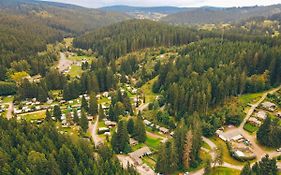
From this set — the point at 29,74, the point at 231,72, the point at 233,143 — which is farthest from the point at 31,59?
the point at 233,143

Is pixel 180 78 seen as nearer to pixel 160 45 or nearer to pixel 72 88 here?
pixel 72 88

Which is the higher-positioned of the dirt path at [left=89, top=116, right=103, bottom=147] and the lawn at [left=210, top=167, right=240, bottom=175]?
the lawn at [left=210, top=167, right=240, bottom=175]

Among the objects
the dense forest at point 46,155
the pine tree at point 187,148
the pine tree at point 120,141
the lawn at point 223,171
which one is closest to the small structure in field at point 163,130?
the pine tree at point 120,141

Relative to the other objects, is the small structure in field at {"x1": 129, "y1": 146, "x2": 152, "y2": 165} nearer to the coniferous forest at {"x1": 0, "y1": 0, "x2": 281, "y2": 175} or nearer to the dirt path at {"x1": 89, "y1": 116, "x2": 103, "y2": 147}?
the coniferous forest at {"x1": 0, "y1": 0, "x2": 281, "y2": 175}

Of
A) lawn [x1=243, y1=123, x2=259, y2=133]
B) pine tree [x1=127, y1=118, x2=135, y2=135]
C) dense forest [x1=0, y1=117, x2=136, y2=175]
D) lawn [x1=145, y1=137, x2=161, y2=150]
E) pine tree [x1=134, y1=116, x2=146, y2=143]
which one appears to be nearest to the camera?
dense forest [x1=0, y1=117, x2=136, y2=175]

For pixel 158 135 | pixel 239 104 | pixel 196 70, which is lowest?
pixel 158 135

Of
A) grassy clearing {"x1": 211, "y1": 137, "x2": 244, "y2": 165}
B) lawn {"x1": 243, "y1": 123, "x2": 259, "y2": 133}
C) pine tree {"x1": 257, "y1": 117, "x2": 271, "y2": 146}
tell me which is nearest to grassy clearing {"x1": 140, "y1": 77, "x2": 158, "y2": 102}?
grassy clearing {"x1": 211, "y1": 137, "x2": 244, "y2": 165}

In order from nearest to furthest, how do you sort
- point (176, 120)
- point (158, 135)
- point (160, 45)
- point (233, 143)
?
point (233, 143)
point (158, 135)
point (176, 120)
point (160, 45)
